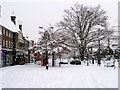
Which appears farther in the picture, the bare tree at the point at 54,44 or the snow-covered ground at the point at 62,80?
the bare tree at the point at 54,44

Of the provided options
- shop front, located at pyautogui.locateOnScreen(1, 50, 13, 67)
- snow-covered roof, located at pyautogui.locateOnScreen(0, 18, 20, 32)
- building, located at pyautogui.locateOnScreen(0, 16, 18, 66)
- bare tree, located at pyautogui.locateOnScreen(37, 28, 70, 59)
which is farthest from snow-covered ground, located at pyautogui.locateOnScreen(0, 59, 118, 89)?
snow-covered roof, located at pyautogui.locateOnScreen(0, 18, 20, 32)

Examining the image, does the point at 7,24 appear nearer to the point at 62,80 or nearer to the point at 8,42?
the point at 8,42

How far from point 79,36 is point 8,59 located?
56.2 feet

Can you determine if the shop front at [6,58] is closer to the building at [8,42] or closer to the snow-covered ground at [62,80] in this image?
the building at [8,42]

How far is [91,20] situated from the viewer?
4281cm

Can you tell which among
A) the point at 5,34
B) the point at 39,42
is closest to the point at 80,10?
the point at 39,42

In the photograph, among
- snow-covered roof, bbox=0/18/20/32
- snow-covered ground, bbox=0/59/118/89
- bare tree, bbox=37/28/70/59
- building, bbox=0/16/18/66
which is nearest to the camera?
snow-covered ground, bbox=0/59/118/89

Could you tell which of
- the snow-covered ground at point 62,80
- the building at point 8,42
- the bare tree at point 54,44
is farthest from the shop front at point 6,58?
the snow-covered ground at point 62,80

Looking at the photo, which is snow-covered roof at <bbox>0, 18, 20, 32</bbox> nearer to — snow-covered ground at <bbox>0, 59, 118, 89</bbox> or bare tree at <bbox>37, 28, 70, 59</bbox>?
bare tree at <bbox>37, 28, 70, 59</bbox>

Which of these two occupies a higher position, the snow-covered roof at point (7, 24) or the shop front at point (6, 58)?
the snow-covered roof at point (7, 24)

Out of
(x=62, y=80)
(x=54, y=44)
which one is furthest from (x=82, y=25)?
(x=62, y=80)

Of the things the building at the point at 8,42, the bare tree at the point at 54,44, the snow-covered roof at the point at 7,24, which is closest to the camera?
the bare tree at the point at 54,44

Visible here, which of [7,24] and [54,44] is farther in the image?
[7,24]

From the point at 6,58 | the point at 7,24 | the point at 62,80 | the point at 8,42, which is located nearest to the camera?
the point at 62,80
